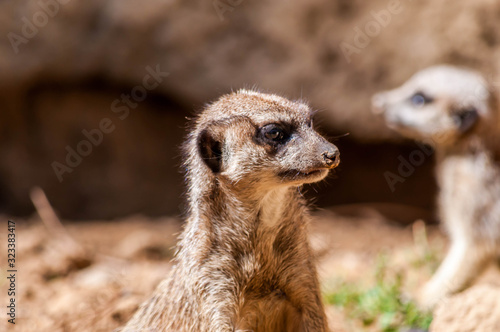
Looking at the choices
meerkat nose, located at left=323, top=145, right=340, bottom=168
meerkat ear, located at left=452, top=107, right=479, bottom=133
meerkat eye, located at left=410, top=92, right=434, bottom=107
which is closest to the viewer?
meerkat nose, located at left=323, top=145, right=340, bottom=168

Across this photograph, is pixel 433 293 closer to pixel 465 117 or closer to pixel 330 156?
pixel 465 117

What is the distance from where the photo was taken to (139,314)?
10.3 feet

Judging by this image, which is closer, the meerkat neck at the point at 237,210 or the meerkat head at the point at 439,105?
the meerkat neck at the point at 237,210

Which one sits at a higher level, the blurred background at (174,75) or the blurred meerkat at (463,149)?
the blurred background at (174,75)

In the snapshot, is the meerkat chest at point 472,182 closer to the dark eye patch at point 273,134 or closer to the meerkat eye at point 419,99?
the meerkat eye at point 419,99

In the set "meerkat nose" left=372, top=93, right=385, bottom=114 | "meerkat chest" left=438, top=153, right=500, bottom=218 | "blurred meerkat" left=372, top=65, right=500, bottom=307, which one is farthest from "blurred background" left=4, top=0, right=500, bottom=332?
"meerkat nose" left=372, top=93, right=385, bottom=114

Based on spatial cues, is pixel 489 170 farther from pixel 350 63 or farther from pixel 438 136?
pixel 350 63

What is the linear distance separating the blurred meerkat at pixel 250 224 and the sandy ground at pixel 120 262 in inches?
22.3

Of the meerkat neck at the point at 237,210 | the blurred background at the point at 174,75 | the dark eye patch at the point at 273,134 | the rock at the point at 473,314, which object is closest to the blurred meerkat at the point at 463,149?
the blurred background at the point at 174,75

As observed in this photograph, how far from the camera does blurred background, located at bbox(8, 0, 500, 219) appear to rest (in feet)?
19.9

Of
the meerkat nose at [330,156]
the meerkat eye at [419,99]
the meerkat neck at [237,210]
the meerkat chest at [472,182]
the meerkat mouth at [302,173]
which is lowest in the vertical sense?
the meerkat neck at [237,210]

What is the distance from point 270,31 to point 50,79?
2.59m

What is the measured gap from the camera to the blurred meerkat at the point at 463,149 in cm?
498

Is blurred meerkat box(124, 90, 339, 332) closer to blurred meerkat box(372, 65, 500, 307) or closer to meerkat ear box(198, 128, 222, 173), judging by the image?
meerkat ear box(198, 128, 222, 173)
